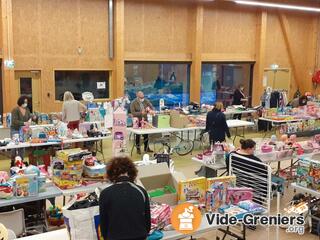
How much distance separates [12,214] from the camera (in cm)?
435

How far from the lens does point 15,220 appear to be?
4375 millimetres

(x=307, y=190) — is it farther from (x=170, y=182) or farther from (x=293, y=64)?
(x=293, y=64)

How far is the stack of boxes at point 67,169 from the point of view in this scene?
5059 mm

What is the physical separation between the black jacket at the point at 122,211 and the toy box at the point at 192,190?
1.12 m

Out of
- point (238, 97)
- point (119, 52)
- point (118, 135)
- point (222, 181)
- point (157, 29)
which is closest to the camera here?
point (222, 181)

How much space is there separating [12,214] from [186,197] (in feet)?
6.20

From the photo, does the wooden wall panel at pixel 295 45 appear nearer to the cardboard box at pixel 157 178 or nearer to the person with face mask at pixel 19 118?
the person with face mask at pixel 19 118

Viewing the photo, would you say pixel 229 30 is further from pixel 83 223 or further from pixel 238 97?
pixel 83 223

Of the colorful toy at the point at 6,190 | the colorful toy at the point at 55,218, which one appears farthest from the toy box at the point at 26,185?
the colorful toy at the point at 55,218

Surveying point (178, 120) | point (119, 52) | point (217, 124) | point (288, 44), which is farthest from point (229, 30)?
point (217, 124)

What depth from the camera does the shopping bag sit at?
3.31 meters

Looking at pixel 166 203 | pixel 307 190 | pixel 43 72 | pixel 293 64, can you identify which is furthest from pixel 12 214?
pixel 293 64

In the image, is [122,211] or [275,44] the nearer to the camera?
[122,211]

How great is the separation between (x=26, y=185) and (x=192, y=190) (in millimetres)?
1970
